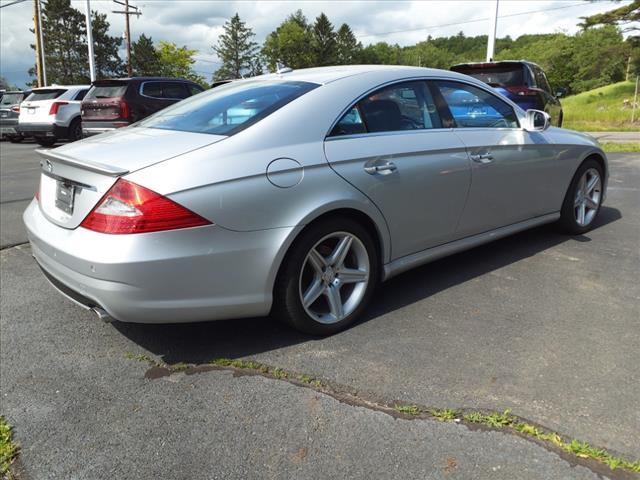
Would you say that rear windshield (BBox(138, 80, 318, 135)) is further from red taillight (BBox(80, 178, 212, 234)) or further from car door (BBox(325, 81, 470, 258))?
red taillight (BBox(80, 178, 212, 234))

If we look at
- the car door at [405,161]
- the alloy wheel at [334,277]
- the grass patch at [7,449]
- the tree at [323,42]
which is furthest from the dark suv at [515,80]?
the tree at [323,42]

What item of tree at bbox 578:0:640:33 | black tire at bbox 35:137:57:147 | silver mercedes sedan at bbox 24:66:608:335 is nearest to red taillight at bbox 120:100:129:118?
black tire at bbox 35:137:57:147

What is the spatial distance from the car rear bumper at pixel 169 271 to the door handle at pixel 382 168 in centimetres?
67

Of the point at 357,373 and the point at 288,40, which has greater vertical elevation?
the point at 288,40

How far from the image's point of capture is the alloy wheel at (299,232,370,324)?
307 cm

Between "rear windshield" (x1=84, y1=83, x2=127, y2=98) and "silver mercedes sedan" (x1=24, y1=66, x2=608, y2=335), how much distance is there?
30.2 feet

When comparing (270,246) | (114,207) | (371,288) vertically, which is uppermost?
(114,207)

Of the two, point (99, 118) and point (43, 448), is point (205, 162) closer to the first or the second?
point (43, 448)

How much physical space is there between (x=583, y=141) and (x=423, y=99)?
2082 millimetres

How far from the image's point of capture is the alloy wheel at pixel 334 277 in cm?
307

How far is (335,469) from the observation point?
2070mm

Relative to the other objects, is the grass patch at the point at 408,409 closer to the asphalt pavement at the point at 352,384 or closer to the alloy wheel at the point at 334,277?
the asphalt pavement at the point at 352,384

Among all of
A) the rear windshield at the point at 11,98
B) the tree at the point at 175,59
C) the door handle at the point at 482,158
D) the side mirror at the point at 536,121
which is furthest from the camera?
the tree at the point at 175,59

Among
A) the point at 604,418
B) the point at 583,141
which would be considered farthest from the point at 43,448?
the point at 583,141
